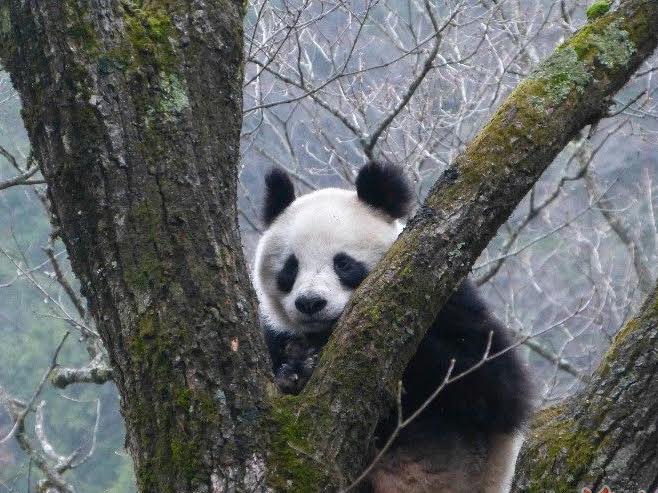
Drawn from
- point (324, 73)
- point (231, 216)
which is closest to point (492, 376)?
point (231, 216)

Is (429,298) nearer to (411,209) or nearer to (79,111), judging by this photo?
(79,111)

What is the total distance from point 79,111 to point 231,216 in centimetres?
55

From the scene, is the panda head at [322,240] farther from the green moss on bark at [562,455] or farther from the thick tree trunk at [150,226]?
the green moss on bark at [562,455]

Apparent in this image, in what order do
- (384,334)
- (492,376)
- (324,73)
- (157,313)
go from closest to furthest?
(157,313) → (384,334) → (492,376) → (324,73)

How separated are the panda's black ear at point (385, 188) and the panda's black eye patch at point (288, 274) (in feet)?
1.63

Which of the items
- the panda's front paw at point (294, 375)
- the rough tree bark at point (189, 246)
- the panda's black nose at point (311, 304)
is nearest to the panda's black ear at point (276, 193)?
the panda's black nose at point (311, 304)

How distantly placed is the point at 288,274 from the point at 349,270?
14.1 inches

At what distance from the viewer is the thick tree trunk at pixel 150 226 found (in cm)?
243

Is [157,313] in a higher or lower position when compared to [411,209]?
lower

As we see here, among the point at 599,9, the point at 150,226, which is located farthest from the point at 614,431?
the point at 599,9

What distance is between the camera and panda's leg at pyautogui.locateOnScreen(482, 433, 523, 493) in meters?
3.79

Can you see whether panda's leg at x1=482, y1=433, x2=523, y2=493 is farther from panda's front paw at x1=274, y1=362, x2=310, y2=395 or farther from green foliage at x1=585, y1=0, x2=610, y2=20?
green foliage at x1=585, y1=0, x2=610, y2=20

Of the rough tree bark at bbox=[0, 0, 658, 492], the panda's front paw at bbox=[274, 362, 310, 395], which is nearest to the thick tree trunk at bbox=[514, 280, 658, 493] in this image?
the rough tree bark at bbox=[0, 0, 658, 492]

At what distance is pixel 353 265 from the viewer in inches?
168
